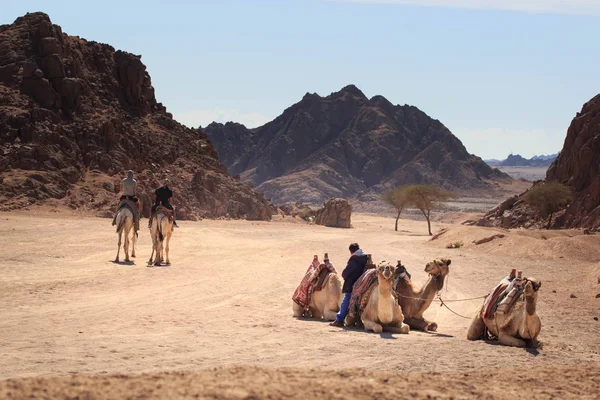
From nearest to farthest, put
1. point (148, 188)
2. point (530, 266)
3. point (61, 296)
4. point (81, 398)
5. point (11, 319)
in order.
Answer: point (81, 398) < point (11, 319) < point (61, 296) < point (530, 266) < point (148, 188)

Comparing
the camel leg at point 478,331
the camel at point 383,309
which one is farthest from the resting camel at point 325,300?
the camel leg at point 478,331

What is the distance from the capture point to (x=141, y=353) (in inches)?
338

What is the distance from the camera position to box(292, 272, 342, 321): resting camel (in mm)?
12539

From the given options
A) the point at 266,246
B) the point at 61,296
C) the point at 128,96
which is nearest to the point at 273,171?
the point at 128,96

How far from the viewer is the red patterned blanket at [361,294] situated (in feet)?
37.7

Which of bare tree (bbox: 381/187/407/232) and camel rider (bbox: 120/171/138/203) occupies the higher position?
bare tree (bbox: 381/187/407/232)

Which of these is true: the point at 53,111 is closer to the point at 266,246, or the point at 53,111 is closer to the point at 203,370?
the point at 266,246

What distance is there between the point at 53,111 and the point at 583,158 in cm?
3671

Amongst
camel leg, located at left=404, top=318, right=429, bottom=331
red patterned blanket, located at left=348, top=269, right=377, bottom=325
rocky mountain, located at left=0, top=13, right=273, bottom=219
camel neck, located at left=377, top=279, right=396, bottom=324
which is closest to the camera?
camel neck, located at left=377, top=279, right=396, bottom=324

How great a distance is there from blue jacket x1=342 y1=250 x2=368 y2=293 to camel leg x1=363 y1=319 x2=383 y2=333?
900 millimetres

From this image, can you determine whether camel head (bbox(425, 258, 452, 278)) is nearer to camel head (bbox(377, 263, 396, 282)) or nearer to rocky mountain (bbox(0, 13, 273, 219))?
camel head (bbox(377, 263, 396, 282))

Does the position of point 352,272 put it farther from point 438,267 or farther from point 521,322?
point 521,322

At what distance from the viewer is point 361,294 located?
1154 centimetres

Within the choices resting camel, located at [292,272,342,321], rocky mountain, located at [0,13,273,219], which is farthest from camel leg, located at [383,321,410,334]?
rocky mountain, located at [0,13,273,219]
